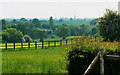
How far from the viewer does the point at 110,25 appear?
28734 mm

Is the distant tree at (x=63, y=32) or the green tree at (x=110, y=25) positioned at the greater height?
the distant tree at (x=63, y=32)

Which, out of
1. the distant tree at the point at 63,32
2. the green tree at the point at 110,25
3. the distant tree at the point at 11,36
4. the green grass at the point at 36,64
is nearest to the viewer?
the green grass at the point at 36,64

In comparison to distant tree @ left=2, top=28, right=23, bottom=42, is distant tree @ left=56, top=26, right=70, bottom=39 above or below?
above

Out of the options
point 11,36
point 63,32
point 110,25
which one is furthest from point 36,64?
point 63,32

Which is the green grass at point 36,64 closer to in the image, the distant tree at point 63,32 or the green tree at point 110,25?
the green tree at point 110,25

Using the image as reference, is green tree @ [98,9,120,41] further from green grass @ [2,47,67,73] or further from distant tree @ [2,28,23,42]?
distant tree @ [2,28,23,42]

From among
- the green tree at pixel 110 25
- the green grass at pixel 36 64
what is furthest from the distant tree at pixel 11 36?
the green grass at pixel 36 64

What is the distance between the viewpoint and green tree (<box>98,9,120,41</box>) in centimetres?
2848

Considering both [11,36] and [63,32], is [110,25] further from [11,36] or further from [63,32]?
[63,32]

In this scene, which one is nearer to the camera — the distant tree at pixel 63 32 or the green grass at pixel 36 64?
the green grass at pixel 36 64

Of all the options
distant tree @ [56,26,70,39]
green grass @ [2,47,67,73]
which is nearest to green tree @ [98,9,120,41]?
green grass @ [2,47,67,73]

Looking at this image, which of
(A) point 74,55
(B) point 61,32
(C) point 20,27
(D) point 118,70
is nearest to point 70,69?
(A) point 74,55

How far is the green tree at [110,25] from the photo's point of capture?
28484 millimetres

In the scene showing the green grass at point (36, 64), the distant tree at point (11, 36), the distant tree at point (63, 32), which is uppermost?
the distant tree at point (63, 32)
